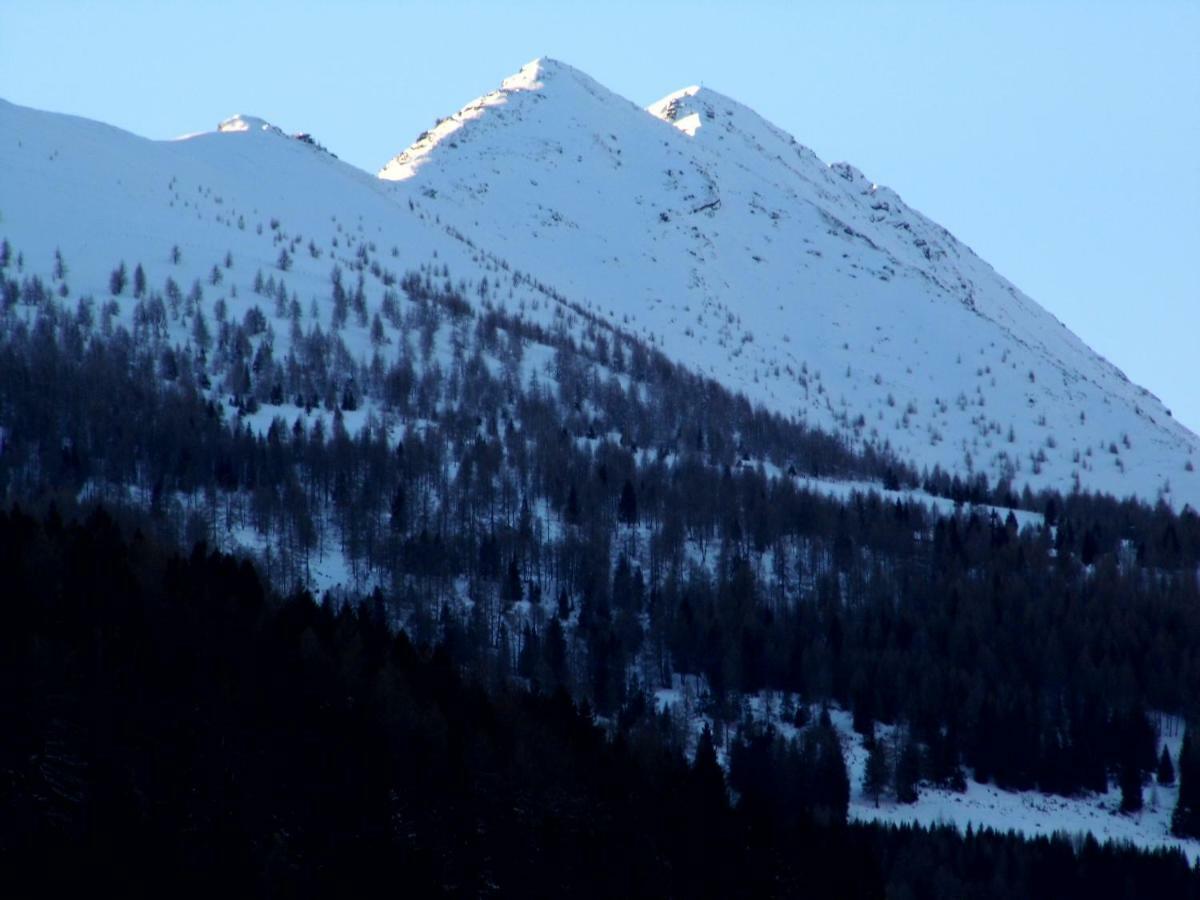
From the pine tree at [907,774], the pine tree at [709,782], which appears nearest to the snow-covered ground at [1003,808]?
the pine tree at [907,774]

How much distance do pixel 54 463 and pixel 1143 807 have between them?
87.6 meters

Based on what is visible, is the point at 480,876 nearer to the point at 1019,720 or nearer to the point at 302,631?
the point at 302,631

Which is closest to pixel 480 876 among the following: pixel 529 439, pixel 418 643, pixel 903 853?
pixel 903 853

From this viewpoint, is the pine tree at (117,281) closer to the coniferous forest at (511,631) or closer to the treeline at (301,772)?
the coniferous forest at (511,631)

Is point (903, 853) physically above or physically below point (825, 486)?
below

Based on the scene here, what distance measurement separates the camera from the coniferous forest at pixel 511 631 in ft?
201

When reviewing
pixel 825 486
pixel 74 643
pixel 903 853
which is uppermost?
→ pixel 825 486

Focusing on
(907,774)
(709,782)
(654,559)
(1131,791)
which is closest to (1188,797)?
(1131,791)

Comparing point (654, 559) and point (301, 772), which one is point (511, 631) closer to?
point (654, 559)

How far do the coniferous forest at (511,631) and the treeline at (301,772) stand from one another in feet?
0.59

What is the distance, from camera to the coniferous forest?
6125cm

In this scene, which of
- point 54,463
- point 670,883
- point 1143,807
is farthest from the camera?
point 54,463

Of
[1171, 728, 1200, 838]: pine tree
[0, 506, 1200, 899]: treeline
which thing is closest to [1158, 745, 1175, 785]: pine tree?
[1171, 728, 1200, 838]: pine tree

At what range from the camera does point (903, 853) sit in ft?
299
